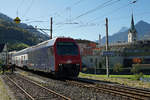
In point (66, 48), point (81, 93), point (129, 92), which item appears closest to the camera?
point (129, 92)

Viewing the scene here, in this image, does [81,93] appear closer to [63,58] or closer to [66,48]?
[63,58]

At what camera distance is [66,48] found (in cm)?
1889

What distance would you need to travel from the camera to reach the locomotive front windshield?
1845cm

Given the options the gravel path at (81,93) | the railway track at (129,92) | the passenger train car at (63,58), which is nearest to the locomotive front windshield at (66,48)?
the passenger train car at (63,58)

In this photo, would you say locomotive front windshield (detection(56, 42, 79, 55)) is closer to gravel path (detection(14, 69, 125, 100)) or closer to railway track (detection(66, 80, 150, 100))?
gravel path (detection(14, 69, 125, 100))

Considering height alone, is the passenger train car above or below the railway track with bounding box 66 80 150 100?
above

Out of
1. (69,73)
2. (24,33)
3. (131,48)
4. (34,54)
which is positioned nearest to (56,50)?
(69,73)

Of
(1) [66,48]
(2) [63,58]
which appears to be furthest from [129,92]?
(1) [66,48]

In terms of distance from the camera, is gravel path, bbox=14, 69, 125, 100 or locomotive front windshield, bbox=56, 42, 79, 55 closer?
gravel path, bbox=14, 69, 125, 100

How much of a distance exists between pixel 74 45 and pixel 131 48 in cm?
8231

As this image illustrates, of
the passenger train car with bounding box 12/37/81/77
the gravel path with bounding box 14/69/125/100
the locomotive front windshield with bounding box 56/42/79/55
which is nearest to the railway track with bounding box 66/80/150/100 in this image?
the gravel path with bounding box 14/69/125/100

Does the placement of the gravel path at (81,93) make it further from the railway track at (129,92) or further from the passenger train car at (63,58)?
the passenger train car at (63,58)

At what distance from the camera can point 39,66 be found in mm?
22984

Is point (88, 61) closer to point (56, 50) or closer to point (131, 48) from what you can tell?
point (131, 48)
